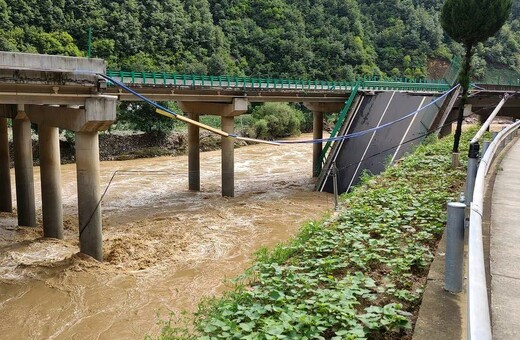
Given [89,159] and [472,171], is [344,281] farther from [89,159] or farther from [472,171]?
[89,159]

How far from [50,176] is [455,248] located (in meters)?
14.8

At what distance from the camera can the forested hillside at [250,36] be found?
54594 mm

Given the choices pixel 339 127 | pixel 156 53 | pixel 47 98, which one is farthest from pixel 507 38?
pixel 47 98

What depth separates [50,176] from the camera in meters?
15.9

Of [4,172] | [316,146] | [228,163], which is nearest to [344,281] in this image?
[4,172]

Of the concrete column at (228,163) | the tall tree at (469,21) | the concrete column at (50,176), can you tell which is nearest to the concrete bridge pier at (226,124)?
the concrete column at (228,163)

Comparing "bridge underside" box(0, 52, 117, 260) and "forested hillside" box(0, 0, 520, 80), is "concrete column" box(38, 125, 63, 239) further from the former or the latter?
"forested hillside" box(0, 0, 520, 80)

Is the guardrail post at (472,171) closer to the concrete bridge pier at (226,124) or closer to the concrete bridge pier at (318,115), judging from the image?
the concrete bridge pier at (226,124)

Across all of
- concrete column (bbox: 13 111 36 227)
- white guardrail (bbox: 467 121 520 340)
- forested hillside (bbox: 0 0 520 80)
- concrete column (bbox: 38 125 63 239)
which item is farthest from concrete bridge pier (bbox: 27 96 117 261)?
forested hillside (bbox: 0 0 520 80)

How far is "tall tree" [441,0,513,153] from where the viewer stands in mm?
12633

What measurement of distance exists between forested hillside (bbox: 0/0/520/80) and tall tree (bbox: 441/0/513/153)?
43.9 metres

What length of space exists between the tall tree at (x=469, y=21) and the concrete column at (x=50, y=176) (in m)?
12.6

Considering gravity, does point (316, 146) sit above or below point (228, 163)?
above

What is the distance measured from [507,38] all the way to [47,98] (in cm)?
10025
